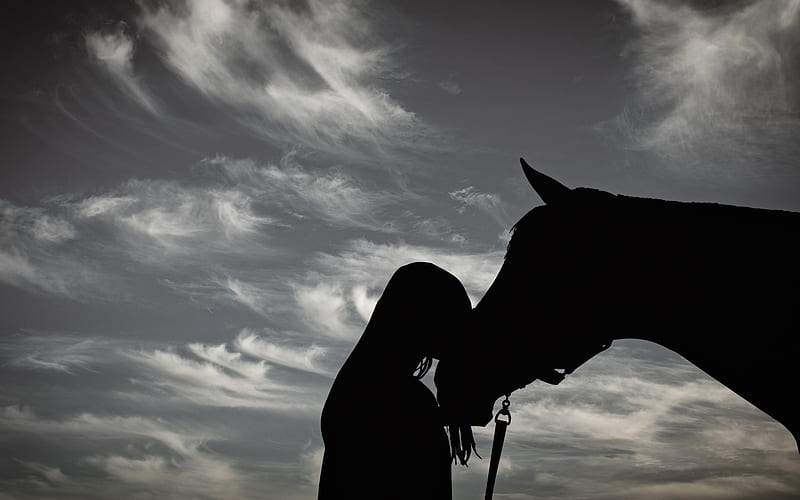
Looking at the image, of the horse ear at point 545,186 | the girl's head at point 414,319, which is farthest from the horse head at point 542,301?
the girl's head at point 414,319

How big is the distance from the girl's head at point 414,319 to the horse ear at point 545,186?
2.61 feet

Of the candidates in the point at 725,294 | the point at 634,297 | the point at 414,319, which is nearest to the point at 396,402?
the point at 414,319

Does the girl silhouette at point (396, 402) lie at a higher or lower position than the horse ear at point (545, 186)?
lower

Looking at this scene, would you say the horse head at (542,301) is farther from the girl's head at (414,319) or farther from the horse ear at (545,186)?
the girl's head at (414,319)

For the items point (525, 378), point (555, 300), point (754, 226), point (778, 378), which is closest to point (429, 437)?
point (525, 378)

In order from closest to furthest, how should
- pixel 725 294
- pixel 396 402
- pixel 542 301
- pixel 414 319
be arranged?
pixel 725 294, pixel 542 301, pixel 396 402, pixel 414 319

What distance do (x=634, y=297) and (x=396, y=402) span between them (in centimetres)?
146

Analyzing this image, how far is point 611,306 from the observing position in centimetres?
295

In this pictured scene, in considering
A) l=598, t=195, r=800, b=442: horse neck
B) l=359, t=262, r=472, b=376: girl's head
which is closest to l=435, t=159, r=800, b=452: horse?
l=598, t=195, r=800, b=442: horse neck

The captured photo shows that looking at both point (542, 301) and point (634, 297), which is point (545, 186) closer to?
point (542, 301)

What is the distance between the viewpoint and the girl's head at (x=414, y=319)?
3438 mm

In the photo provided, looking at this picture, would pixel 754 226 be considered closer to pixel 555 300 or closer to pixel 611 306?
pixel 611 306

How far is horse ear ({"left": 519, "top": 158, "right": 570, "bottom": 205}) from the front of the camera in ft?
10.3

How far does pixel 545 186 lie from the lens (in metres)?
3.17
